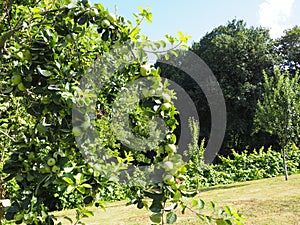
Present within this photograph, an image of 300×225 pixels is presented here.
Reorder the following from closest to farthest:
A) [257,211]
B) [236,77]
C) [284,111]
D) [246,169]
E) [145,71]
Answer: [145,71], [257,211], [284,111], [246,169], [236,77]

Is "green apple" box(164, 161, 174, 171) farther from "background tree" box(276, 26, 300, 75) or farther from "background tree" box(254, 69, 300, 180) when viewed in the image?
"background tree" box(276, 26, 300, 75)

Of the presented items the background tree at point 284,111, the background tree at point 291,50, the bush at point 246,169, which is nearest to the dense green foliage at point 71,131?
the background tree at point 284,111

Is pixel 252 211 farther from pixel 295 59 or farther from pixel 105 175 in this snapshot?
pixel 295 59

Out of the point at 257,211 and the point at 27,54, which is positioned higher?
the point at 27,54

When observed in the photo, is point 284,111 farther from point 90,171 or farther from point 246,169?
point 90,171

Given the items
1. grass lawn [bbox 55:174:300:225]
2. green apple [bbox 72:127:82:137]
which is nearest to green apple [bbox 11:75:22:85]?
green apple [bbox 72:127:82:137]

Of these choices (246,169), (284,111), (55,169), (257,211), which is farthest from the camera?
(246,169)

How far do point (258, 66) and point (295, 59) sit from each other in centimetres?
232

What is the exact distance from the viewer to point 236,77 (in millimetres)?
21203

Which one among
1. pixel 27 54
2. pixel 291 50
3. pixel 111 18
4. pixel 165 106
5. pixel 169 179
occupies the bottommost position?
pixel 169 179

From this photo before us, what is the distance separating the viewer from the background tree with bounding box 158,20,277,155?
20.4m

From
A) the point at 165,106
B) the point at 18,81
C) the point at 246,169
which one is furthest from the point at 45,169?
the point at 246,169

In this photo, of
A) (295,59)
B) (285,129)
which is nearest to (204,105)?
(295,59)

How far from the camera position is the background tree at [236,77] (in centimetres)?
2041
